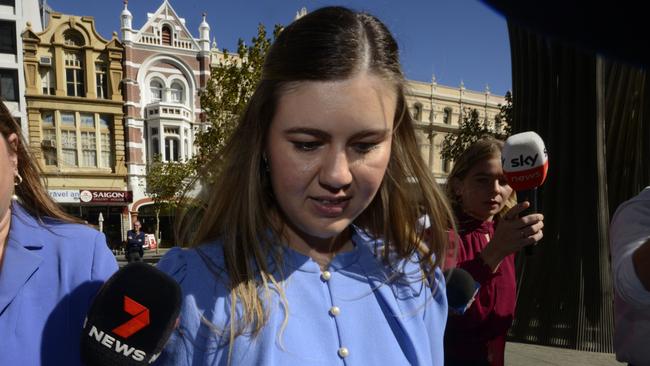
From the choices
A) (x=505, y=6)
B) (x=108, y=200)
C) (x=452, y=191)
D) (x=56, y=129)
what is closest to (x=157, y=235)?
(x=108, y=200)

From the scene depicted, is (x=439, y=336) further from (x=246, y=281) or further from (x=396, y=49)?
(x=396, y=49)

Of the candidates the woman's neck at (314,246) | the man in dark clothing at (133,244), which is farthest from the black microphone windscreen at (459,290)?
the man in dark clothing at (133,244)

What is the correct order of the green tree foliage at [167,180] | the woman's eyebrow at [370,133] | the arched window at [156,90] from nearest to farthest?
1. the woman's eyebrow at [370,133]
2. the green tree foliage at [167,180]
3. the arched window at [156,90]

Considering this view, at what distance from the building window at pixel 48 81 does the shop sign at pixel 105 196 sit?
17.5 feet

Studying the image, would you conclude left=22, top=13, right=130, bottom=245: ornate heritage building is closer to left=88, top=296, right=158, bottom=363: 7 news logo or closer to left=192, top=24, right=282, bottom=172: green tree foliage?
left=192, top=24, right=282, bottom=172: green tree foliage

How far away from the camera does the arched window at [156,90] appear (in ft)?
83.7

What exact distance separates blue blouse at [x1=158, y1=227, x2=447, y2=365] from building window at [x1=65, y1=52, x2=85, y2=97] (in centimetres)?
2594

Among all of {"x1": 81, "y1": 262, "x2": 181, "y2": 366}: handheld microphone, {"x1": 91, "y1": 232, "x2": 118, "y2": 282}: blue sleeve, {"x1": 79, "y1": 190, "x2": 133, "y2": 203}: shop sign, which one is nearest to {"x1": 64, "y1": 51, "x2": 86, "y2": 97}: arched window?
{"x1": 79, "y1": 190, "x2": 133, "y2": 203}: shop sign

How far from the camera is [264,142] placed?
4.03ft

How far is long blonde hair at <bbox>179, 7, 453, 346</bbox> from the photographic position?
3.73 feet

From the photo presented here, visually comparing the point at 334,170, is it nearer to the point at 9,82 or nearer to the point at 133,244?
the point at 133,244

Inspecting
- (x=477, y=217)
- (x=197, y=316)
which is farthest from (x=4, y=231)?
(x=477, y=217)

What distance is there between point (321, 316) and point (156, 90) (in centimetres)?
2683

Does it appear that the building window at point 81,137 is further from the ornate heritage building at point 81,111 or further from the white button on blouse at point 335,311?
the white button on blouse at point 335,311
